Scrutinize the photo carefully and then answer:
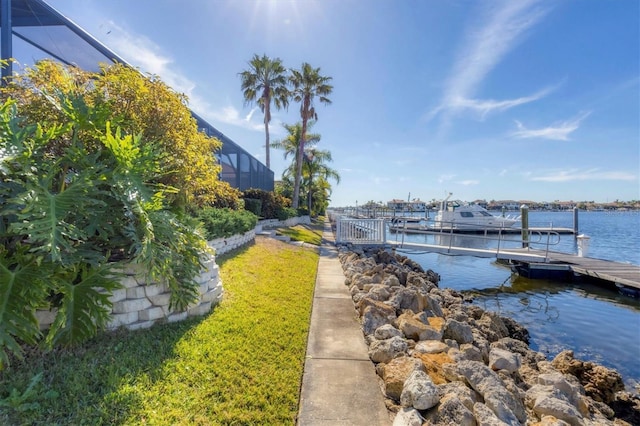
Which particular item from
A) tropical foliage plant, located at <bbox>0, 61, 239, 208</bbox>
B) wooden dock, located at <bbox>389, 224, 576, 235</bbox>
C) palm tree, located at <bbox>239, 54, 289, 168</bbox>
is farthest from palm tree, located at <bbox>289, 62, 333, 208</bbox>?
tropical foliage plant, located at <bbox>0, 61, 239, 208</bbox>

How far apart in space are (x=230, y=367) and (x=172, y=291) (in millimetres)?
1338

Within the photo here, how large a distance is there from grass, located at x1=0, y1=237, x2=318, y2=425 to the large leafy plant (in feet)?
1.03

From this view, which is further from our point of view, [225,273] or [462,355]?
[225,273]

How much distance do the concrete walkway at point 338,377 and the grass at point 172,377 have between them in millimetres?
154

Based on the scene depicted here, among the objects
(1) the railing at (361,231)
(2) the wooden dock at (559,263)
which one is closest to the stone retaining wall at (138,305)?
(1) the railing at (361,231)

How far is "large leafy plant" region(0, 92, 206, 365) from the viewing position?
106 inches

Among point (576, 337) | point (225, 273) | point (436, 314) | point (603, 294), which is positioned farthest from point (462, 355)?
point (603, 294)

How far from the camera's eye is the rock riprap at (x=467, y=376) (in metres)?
2.86

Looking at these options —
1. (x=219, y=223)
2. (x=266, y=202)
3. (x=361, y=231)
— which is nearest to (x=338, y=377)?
(x=219, y=223)

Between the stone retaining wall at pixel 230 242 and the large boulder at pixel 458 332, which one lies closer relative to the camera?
the large boulder at pixel 458 332

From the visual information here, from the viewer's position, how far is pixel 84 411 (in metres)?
2.52

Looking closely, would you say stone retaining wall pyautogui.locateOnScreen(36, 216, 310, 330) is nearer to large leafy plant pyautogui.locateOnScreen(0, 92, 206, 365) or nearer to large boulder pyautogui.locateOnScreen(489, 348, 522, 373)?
large leafy plant pyautogui.locateOnScreen(0, 92, 206, 365)

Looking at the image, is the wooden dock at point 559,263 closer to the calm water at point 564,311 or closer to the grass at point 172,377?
the calm water at point 564,311

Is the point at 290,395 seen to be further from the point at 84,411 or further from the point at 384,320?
the point at 384,320
